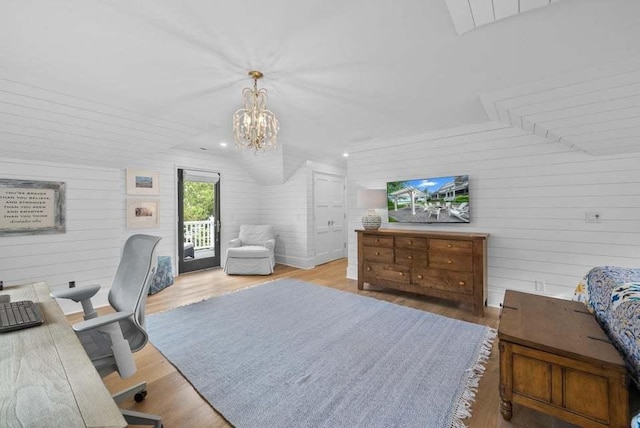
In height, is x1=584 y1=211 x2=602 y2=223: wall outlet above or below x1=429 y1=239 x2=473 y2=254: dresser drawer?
above

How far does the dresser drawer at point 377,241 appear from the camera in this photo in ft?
12.0

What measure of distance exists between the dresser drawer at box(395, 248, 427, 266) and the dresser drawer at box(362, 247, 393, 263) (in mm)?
101

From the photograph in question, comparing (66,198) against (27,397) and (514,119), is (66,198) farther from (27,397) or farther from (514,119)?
(514,119)

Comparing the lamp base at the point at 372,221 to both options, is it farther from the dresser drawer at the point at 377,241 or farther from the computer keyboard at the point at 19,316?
the computer keyboard at the point at 19,316

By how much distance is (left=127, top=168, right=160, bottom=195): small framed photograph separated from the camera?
4.07 metres

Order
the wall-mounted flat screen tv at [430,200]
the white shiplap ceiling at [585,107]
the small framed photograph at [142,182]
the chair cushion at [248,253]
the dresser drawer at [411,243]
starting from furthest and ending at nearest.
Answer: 1. the chair cushion at [248,253]
2. the small framed photograph at [142,182]
3. the wall-mounted flat screen tv at [430,200]
4. the dresser drawer at [411,243]
5. the white shiplap ceiling at [585,107]

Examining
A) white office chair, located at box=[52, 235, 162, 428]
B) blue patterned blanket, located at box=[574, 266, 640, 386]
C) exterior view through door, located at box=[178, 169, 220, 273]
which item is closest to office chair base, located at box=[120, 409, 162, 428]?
white office chair, located at box=[52, 235, 162, 428]

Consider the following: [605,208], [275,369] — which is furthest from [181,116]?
[605,208]

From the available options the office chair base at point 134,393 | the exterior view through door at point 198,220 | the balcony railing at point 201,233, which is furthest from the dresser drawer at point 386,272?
the balcony railing at point 201,233

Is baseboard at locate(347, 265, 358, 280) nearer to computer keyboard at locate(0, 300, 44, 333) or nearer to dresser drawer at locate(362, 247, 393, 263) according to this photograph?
dresser drawer at locate(362, 247, 393, 263)

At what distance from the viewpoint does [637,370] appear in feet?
3.97

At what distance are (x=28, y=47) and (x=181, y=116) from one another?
1.32 m

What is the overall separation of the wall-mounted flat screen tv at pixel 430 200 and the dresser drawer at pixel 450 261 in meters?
0.59

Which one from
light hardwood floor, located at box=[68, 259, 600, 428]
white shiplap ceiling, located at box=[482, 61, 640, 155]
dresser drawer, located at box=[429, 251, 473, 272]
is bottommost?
light hardwood floor, located at box=[68, 259, 600, 428]
